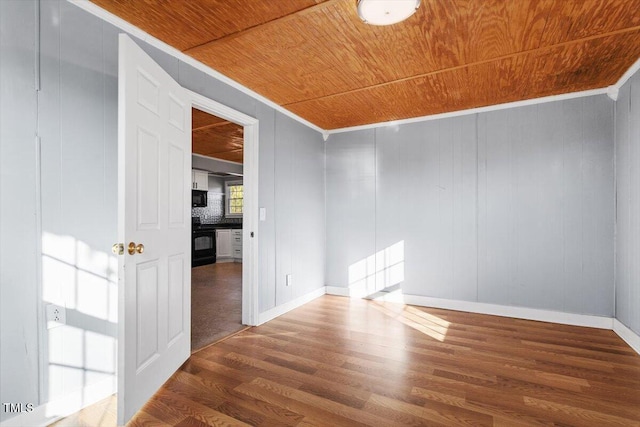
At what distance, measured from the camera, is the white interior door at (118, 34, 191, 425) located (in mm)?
1701

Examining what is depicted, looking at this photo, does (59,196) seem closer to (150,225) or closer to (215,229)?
(150,225)

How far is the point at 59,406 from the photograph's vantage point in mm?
1769

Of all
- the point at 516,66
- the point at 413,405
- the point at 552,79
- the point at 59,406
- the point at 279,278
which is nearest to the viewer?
the point at 59,406

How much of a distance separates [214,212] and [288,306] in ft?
18.2

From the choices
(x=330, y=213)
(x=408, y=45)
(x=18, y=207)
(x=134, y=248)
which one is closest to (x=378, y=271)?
(x=330, y=213)

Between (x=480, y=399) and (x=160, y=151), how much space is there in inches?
103

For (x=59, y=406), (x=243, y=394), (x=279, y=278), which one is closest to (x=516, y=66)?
(x=279, y=278)

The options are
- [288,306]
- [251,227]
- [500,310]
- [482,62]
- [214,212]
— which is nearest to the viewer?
[482,62]

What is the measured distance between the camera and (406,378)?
2.24m

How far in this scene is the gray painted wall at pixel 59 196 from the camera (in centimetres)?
161

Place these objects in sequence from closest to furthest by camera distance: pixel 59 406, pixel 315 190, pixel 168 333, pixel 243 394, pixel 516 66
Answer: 1. pixel 59 406
2. pixel 243 394
3. pixel 168 333
4. pixel 516 66
5. pixel 315 190

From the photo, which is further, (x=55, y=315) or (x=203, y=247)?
(x=203, y=247)

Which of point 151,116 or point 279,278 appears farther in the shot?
point 279,278

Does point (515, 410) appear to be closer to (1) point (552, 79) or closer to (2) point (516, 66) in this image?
(2) point (516, 66)
